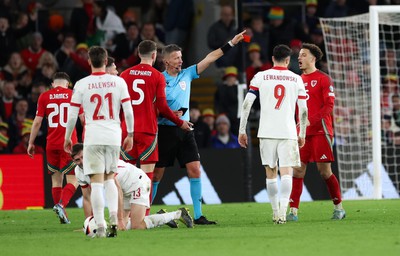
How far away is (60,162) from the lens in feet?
52.6

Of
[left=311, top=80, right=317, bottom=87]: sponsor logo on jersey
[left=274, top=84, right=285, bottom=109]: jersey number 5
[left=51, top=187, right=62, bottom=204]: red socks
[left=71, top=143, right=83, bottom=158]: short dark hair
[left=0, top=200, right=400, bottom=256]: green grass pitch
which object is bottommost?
[left=0, top=200, right=400, bottom=256]: green grass pitch

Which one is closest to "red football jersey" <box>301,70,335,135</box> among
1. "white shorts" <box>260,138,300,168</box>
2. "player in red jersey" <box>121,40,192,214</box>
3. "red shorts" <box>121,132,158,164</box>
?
"white shorts" <box>260,138,300,168</box>

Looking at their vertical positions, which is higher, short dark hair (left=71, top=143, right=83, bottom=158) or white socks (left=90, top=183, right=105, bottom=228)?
short dark hair (left=71, top=143, right=83, bottom=158)

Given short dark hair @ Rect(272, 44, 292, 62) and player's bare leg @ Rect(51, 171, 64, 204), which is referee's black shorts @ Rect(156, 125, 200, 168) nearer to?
short dark hair @ Rect(272, 44, 292, 62)

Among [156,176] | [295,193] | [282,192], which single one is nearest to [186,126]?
[156,176]

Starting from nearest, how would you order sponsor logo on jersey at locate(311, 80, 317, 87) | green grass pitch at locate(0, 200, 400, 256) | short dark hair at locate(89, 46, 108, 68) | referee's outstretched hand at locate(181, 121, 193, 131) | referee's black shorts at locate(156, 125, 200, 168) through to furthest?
green grass pitch at locate(0, 200, 400, 256) → short dark hair at locate(89, 46, 108, 68) → referee's outstretched hand at locate(181, 121, 193, 131) → referee's black shorts at locate(156, 125, 200, 168) → sponsor logo on jersey at locate(311, 80, 317, 87)

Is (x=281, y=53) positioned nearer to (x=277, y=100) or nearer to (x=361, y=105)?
(x=277, y=100)

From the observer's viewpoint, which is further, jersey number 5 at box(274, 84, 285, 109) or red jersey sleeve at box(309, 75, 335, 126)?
red jersey sleeve at box(309, 75, 335, 126)

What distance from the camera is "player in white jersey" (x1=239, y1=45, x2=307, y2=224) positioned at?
43.8 feet

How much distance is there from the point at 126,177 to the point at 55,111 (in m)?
3.20

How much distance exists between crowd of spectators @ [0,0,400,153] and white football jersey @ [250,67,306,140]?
351 inches

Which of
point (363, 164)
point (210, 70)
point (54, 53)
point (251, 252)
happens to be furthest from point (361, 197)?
point (251, 252)

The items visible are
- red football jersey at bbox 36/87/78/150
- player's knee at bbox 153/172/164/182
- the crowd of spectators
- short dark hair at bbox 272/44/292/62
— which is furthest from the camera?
the crowd of spectators

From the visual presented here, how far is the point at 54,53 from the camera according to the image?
969 inches
